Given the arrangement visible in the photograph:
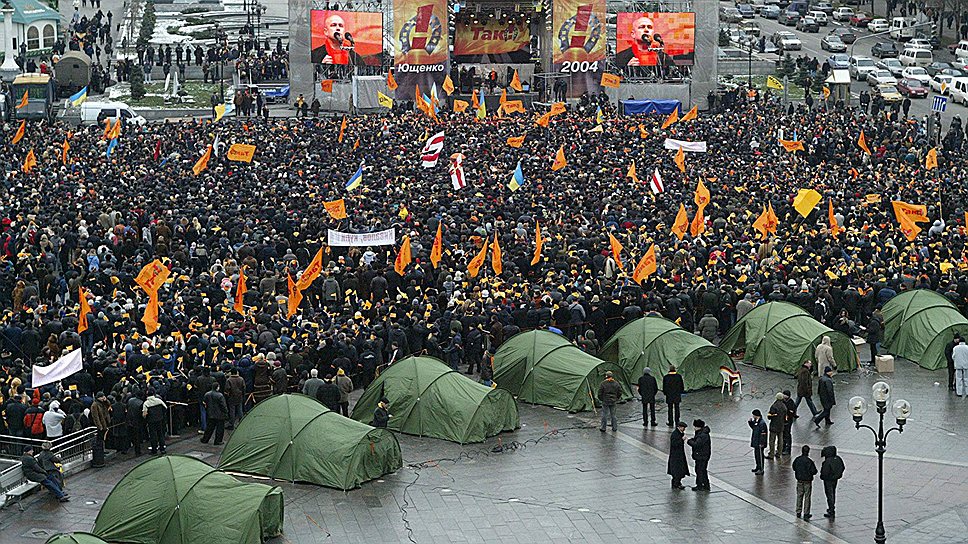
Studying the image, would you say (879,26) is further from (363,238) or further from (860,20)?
(363,238)

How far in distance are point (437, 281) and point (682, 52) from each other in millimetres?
33436

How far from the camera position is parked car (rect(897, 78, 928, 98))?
70500 mm

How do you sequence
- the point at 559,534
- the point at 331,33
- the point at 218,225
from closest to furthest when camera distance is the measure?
the point at 559,534
the point at 218,225
the point at 331,33

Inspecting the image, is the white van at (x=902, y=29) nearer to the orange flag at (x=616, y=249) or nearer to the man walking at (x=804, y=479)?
the orange flag at (x=616, y=249)

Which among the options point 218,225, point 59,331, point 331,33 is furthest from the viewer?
point 331,33

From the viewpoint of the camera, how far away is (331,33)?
217ft

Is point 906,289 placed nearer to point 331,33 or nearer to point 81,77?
point 331,33

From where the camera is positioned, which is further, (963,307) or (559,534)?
(963,307)

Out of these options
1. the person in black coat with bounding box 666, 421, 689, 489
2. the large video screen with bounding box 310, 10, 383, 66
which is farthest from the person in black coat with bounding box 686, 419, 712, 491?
the large video screen with bounding box 310, 10, 383, 66

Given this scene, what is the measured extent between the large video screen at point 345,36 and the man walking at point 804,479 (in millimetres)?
42943

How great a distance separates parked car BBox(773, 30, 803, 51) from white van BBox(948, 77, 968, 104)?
13.8 meters

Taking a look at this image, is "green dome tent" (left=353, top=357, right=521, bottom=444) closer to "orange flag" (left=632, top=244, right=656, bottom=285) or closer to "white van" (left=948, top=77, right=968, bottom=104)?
"orange flag" (left=632, top=244, right=656, bottom=285)

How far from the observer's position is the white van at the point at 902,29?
285 feet

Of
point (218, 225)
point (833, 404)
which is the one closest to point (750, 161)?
point (218, 225)
